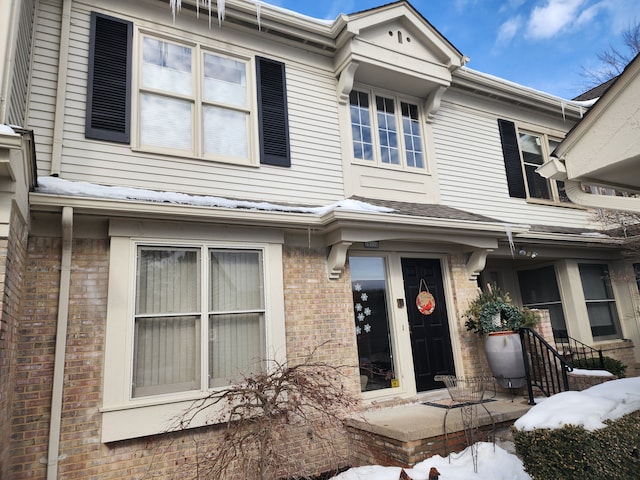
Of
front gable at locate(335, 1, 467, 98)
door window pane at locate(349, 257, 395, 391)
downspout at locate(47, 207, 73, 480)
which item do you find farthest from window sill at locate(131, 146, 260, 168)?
front gable at locate(335, 1, 467, 98)

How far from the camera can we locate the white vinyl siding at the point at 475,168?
7574 millimetres

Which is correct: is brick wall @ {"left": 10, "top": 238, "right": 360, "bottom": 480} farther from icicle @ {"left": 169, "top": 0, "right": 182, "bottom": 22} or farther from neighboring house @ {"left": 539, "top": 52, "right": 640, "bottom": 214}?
neighboring house @ {"left": 539, "top": 52, "right": 640, "bottom": 214}

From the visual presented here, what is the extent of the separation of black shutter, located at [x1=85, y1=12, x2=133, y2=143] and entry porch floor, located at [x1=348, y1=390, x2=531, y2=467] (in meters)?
4.54

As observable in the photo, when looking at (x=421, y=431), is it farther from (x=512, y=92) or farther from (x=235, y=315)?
(x=512, y=92)

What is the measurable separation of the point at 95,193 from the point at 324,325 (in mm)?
3190

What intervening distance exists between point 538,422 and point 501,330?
308cm

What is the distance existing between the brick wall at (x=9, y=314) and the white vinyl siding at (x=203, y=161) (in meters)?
1.30

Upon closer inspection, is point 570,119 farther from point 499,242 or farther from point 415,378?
point 415,378

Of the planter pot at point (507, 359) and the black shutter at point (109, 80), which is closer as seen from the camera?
the black shutter at point (109, 80)

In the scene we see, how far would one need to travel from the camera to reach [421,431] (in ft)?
14.5

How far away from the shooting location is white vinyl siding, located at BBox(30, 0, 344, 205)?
4832mm

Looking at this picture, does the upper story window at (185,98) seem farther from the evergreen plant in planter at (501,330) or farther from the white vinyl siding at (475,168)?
the evergreen plant in planter at (501,330)

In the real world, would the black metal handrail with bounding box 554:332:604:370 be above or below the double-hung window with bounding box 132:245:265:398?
below

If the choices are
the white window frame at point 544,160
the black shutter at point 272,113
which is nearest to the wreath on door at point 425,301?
the black shutter at point 272,113
